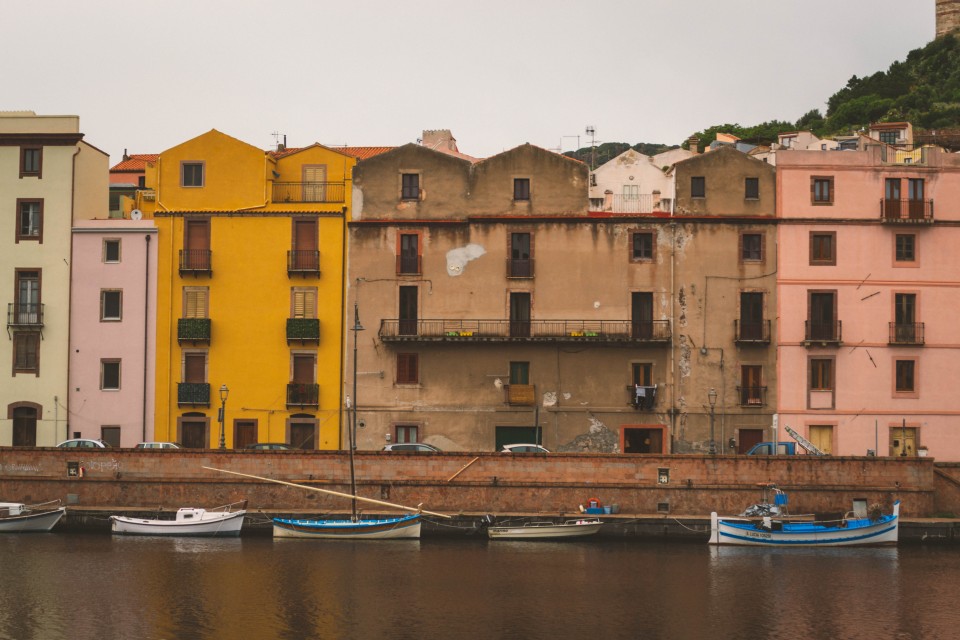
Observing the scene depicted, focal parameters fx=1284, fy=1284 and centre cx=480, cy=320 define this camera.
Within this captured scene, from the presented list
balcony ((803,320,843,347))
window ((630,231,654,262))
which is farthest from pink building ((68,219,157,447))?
balcony ((803,320,843,347))

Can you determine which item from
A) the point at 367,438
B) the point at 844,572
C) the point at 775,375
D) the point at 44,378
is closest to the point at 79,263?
the point at 44,378

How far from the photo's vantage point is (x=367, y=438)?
5544 centimetres

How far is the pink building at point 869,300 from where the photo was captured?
181ft

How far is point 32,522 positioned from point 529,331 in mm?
21647

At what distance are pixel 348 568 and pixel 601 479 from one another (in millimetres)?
11649

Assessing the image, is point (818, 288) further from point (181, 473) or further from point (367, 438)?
point (181, 473)

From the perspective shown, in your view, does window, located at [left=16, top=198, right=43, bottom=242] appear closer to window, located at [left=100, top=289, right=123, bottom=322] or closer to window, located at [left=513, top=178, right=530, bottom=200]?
window, located at [left=100, top=289, right=123, bottom=322]

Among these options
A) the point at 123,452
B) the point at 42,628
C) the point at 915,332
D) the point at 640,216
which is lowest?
the point at 42,628

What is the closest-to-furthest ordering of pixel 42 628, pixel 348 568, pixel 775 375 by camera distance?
pixel 42 628 < pixel 348 568 < pixel 775 375

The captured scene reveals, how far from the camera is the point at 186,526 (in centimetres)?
4922

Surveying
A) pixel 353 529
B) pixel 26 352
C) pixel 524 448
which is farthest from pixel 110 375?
pixel 524 448

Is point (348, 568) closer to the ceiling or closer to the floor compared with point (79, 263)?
closer to the floor

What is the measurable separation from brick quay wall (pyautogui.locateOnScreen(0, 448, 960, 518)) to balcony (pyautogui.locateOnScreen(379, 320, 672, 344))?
6563 millimetres

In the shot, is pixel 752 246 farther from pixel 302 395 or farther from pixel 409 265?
pixel 302 395
